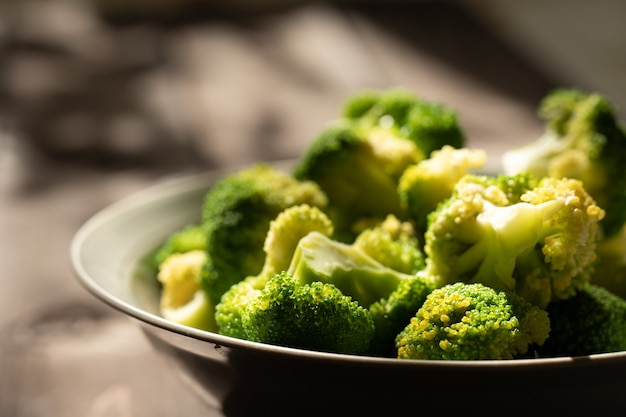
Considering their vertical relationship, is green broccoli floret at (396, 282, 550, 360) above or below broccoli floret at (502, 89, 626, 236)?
below

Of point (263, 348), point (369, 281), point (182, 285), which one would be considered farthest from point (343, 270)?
point (182, 285)

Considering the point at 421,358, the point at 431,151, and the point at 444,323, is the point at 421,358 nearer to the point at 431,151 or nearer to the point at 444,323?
the point at 444,323

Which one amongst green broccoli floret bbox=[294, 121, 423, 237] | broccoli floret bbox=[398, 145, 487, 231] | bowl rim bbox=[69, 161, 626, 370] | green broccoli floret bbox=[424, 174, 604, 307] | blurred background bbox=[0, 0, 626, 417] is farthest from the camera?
blurred background bbox=[0, 0, 626, 417]

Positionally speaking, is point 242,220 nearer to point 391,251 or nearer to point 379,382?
point 391,251

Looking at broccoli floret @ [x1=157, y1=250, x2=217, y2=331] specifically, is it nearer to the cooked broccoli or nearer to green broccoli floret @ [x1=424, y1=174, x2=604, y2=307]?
the cooked broccoli

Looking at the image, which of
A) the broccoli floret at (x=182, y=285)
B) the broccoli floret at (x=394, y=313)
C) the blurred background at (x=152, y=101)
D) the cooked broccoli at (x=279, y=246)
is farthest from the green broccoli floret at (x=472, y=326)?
the blurred background at (x=152, y=101)

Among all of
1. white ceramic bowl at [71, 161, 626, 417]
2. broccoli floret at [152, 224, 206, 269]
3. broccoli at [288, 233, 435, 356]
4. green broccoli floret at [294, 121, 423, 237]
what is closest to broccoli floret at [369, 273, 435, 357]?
broccoli at [288, 233, 435, 356]
